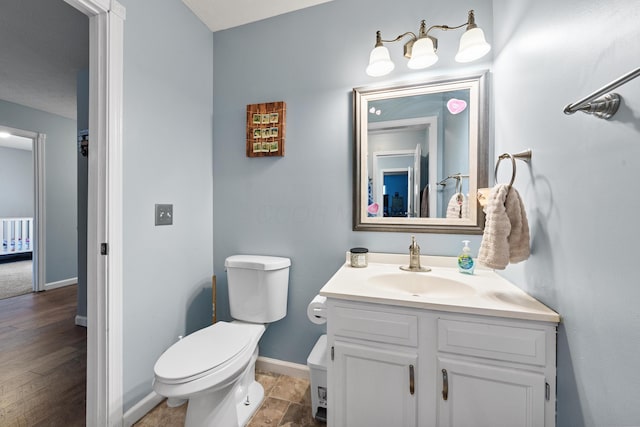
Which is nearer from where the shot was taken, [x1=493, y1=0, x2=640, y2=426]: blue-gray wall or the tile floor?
[x1=493, y1=0, x2=640, y2=426]: blue-gray wall

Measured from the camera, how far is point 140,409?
1.41m

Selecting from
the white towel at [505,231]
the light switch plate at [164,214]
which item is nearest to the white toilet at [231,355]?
the light switch plate at [164,214]

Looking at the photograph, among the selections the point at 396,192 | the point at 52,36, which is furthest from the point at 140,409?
the point at 52,36

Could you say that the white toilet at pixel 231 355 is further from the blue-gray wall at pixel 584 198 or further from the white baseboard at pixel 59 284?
the white baseboard at pixel 59 284

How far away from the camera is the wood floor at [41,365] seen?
1.41 metres

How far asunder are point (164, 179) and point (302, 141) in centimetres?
85

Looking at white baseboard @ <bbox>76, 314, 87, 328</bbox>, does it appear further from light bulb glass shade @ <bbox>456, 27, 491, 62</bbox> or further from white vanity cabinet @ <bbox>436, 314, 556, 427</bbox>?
light bulb glass shade @ <bbox>456, 27, 491, 62</bbox>

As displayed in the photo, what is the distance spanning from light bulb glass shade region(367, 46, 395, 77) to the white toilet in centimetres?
121

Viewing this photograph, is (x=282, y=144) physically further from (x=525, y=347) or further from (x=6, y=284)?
(x=6, y=284)

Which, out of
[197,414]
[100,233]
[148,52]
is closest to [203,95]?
[148,52]

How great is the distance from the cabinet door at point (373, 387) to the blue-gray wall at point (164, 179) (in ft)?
3.53

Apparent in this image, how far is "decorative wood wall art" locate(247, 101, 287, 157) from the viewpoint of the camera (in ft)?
5.66

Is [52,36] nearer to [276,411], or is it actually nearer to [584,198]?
[276,411]

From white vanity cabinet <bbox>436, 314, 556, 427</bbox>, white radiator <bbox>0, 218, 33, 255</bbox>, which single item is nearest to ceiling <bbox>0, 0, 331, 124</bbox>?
white vanity cabinet <bbox>436, 314, 556, 427</bbox>
